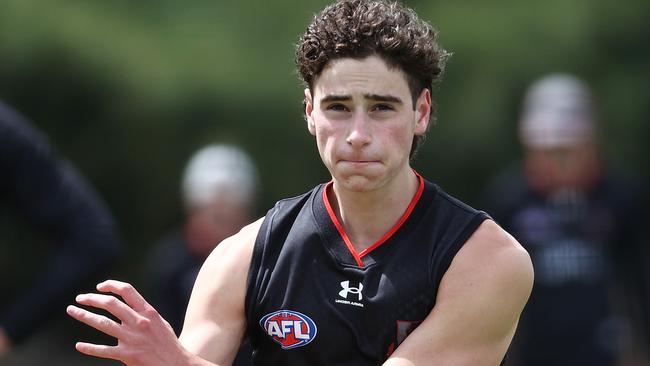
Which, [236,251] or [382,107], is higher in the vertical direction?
[382,107]

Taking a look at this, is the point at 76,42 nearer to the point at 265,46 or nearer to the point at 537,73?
the point at 265,46

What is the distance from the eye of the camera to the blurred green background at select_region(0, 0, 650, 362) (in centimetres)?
1122

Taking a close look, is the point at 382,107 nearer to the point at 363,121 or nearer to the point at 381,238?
Result: the point at 363,121

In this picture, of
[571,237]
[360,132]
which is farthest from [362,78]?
[571,237]

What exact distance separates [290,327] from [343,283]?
8.6 inches

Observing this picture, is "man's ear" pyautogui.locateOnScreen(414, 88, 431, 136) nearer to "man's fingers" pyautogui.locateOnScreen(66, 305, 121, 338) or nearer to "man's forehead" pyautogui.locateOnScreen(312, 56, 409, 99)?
"man's forehead" pyautogui.locateOnScreen(312, 56, 409, 99)

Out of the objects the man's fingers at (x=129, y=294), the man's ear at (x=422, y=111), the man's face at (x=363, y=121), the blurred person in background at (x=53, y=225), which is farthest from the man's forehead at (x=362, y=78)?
the blurred person in background at (x=53, y=225)

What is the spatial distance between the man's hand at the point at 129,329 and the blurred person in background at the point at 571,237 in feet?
13.5

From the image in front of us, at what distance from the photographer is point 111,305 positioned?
4098 mm

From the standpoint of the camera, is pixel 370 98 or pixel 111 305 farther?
pixel 370 98

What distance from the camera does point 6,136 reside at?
5.52 m

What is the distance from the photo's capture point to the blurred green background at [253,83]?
11.2 meters

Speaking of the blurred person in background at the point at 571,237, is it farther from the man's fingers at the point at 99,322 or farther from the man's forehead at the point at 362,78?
the man's fingers at the point at 99,322

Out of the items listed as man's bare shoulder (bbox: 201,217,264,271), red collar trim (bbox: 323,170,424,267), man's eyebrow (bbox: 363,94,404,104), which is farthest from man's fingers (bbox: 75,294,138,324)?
man's eyebrow (bbox: 363,94,404,104)
